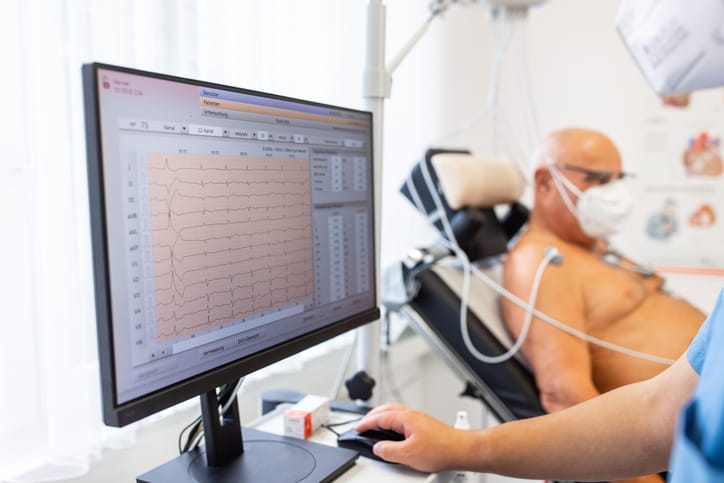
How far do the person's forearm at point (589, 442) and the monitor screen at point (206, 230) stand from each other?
28 cm

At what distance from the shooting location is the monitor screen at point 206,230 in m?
0.59

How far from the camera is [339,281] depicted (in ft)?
3.09

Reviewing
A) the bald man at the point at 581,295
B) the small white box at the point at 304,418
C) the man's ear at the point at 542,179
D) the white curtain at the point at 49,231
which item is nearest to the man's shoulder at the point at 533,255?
the bald man at the point at 581,295

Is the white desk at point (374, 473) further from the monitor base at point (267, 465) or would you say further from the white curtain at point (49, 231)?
the white curtain at point (49, 231)

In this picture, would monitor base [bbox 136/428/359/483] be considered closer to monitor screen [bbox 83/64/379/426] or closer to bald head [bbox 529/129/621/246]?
monitor screen [bbox 83/64/379/426]

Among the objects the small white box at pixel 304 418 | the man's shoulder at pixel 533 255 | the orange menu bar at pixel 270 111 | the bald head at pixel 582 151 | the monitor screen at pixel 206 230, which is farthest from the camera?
the bald head at pixel 582 151

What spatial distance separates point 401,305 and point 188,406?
51cm

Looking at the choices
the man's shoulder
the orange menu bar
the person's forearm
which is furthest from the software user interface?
the man's shoulder

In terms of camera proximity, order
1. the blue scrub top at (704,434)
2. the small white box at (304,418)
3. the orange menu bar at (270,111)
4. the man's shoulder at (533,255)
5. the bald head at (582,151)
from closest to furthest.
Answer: the blue scrub top at (704,434), the orange menu bar at (270,111), the small white box at (304,418), the man's shoulder at (533,255), the bald head at (582,151)

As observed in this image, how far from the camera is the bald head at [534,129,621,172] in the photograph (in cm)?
149

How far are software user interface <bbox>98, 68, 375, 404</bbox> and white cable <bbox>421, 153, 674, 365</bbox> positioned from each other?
52cm

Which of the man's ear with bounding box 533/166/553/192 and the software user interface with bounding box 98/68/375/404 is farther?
the man's ear with bounding box 533/166/553/192

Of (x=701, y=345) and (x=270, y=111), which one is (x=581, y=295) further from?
(x=270, y=111)

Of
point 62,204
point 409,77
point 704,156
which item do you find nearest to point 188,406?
point 62,204
